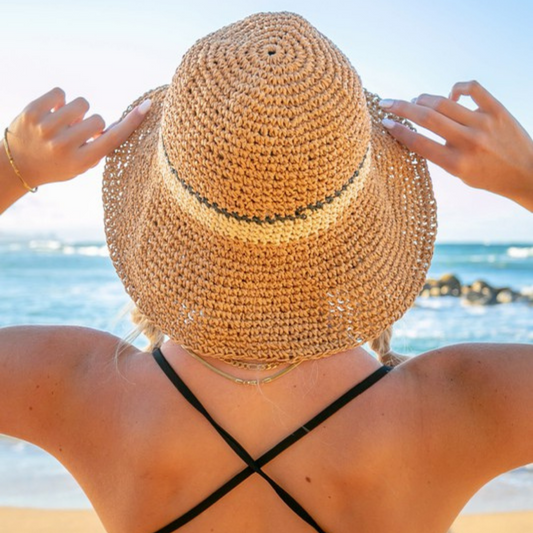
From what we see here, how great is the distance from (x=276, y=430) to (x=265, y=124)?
0.56 m

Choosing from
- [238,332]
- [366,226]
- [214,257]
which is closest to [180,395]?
[238,332]

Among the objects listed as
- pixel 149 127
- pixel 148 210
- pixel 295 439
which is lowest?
pixel 295 439

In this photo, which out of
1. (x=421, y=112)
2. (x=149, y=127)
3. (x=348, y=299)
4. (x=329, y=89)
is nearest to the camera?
(x=329, y=89)

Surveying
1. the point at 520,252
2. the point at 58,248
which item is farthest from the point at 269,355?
the point at 520,252

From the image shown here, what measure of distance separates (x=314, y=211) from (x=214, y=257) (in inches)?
8.6

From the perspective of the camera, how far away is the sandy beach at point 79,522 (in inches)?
141

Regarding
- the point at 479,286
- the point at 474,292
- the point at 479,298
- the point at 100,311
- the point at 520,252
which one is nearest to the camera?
the point at 100,311

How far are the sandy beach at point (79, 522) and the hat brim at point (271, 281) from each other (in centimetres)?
276

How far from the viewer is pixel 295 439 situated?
3.95 ft

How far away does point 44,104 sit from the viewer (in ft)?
4.45

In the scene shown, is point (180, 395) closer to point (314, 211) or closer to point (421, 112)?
point (314, 211)

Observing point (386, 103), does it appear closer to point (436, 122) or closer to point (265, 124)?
point (436, 122)

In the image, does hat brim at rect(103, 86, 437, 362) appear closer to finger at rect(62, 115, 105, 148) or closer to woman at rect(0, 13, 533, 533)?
woman at rect(0, 13, 533, 533)

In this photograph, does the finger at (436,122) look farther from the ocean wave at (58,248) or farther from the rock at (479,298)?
the ocean wave at (58,248)
